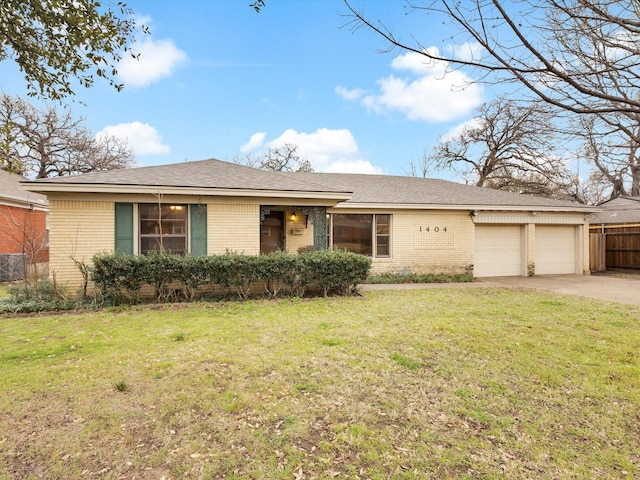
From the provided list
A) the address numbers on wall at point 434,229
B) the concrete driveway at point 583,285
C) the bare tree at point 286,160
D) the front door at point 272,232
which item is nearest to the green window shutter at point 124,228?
the front door at point 272,232

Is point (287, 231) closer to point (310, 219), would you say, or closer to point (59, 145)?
point (310, 219)

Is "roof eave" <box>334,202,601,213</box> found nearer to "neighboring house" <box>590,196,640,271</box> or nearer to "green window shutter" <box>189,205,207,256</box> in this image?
"neighboring house" <box>590,196,640,271</box>

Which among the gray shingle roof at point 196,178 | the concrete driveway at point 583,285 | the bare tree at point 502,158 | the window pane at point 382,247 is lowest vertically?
the concrete driveway at point 583,285

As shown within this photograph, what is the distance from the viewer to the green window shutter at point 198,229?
A: 29.3ft

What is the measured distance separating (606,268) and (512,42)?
17741 millimetres

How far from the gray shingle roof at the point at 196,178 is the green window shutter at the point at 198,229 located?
0.73m

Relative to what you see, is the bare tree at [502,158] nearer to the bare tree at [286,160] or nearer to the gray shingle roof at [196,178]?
the bare tree at [286,160]

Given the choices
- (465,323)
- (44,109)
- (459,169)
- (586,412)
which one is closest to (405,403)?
(586,412)

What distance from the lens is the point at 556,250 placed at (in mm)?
13812

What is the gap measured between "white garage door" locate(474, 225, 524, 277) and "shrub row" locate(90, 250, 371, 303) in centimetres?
664

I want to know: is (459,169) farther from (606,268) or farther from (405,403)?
(405,403)

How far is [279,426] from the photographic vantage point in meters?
2.91

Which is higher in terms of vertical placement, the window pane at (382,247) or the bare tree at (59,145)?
the bare tree at (59,145)

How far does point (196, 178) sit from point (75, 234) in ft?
10.6
